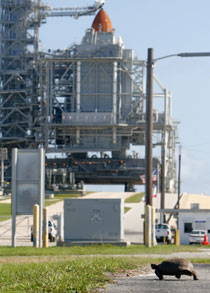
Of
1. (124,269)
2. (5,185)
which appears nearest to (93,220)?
(124,269)

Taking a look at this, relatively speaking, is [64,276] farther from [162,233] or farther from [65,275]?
[162,233]

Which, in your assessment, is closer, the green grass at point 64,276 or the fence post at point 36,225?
the green grass at point 64,276

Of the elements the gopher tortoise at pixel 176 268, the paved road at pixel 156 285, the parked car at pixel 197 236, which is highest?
the gopher tortoise at pixel 176 268

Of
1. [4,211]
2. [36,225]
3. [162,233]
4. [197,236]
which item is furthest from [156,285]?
[4,211]

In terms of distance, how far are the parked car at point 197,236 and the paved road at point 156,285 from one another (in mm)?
35338

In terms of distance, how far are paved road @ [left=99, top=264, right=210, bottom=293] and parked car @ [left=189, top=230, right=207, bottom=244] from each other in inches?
1391

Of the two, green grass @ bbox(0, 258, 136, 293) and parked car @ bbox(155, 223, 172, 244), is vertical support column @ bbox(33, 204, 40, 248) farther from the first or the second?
parked car @ bbox(155, 223, 172, 244)

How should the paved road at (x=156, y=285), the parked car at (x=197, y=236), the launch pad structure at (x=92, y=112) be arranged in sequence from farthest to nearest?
the launch pad structure at (x=92, y=112)
the parked car at (x=197, y=236)
the paved road at (x=156, y=285)

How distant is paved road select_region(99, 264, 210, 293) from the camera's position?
1393 cm

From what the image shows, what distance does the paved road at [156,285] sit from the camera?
13.9m

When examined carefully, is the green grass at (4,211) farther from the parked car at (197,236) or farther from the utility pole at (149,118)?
the utility pole at (149,118)

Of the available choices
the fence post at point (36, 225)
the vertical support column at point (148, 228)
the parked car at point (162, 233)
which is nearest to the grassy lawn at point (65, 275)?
Result: the fence post at point (36, 225)

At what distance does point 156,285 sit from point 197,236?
3805 centimetres

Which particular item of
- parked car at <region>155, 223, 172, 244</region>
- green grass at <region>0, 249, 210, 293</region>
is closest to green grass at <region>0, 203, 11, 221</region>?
parked car at <region>155, 223, 172, 244</region>
